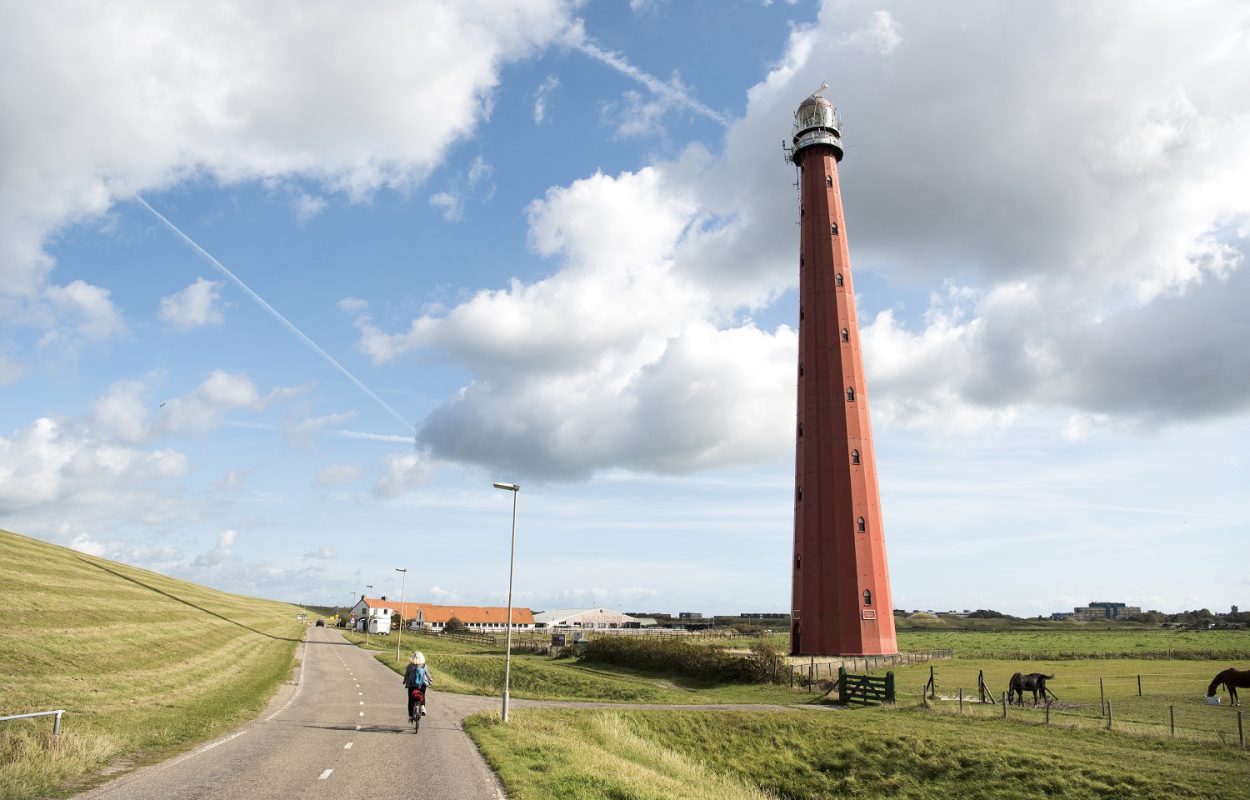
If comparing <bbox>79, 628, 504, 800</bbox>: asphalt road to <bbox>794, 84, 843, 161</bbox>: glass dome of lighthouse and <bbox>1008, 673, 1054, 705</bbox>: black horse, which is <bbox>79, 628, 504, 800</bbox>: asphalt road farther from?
<bbox>794, 84, 843, 161</bbox>: glass dome of lighthouse

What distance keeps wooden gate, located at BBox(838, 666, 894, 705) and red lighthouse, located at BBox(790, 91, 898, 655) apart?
9.76m

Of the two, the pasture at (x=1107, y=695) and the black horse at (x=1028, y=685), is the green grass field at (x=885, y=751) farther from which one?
the black horse at (x=1028, y=685)

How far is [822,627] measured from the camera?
47.3 metres

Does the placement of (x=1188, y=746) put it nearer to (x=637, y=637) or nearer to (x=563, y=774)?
(x=563, y=774)

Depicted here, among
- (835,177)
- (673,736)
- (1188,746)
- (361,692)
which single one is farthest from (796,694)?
(835,177)

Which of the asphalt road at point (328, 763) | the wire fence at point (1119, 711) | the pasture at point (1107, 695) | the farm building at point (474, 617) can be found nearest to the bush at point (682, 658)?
the pasture at point (1107, 695)

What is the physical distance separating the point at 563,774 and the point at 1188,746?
21.6 metres

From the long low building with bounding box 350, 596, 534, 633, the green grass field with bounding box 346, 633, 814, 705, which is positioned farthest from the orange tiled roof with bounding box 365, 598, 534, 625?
the green grass field with bounding box 346, 633, 814, 705

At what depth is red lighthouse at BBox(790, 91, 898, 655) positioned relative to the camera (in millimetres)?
47062

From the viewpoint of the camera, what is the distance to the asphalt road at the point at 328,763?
14.5 meters

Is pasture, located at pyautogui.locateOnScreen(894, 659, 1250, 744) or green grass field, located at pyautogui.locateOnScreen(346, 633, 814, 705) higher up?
pasture, located at pyautogui.locateOnScreen(894, 659, 1250, 744)

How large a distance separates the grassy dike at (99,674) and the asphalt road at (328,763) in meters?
1.21

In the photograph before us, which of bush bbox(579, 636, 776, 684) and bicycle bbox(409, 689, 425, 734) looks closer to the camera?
bicycle bbox(409, 689, 425, 734)

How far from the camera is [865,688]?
36344 millimetres
